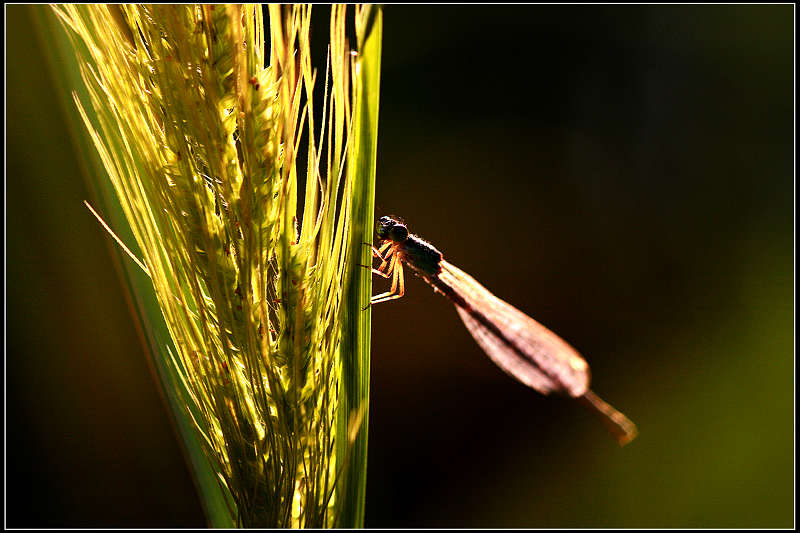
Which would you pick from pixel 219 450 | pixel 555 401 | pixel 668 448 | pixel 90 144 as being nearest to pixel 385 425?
pixel 555 401

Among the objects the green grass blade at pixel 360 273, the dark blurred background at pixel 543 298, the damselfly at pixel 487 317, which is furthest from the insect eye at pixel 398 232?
the green grass blade at pixel 360 273

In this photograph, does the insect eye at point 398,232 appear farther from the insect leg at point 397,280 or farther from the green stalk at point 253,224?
the green stalk at point 253,224

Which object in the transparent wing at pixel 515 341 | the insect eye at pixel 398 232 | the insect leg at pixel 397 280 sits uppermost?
the insect eye at pixel 398 232

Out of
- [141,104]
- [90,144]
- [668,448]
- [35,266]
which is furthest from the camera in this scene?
[668,448]

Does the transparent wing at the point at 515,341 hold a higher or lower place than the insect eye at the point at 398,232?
lower

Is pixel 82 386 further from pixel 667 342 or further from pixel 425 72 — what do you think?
pixel 667 342

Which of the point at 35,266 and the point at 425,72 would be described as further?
the point at 425,72
